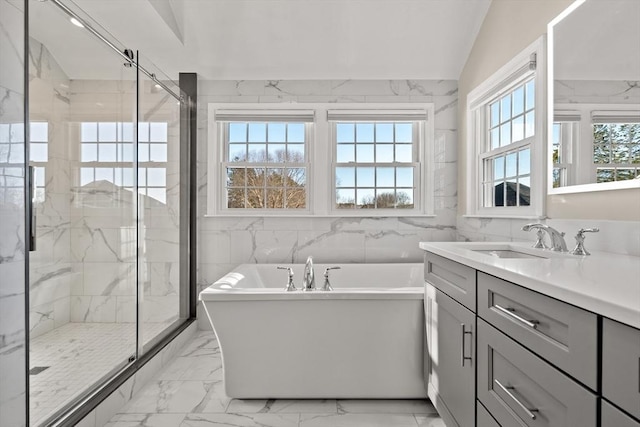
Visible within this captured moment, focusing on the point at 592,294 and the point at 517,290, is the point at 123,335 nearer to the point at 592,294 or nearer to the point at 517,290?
the point at 517,290

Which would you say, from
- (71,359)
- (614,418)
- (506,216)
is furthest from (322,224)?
(614,418)

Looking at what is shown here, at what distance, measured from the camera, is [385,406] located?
83.3 inches

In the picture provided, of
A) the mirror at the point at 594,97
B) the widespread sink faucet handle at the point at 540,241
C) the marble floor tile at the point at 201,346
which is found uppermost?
the mirror at the point at 594,97

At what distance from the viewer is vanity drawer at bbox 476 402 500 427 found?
4.14 ft

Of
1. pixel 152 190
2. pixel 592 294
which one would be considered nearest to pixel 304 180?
pixel 152 190

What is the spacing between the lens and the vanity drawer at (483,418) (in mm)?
1263

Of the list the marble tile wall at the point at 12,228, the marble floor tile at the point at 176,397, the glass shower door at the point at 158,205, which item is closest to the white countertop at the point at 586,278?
the marble floor tile at the point at 176,397

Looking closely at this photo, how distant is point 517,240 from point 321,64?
7.08ft

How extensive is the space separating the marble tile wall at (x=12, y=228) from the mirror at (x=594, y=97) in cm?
240

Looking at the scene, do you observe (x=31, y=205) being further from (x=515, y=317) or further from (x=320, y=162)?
(x=320, y=162)

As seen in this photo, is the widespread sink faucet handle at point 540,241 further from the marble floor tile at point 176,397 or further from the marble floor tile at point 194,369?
the marble floor tile at point 194,369

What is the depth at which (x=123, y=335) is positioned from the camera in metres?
2.28

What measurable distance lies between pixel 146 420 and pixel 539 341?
1.92m

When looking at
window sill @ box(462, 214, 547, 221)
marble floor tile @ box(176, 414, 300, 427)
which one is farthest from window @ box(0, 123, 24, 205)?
window sill @ box(462, 214, 547, 221)
